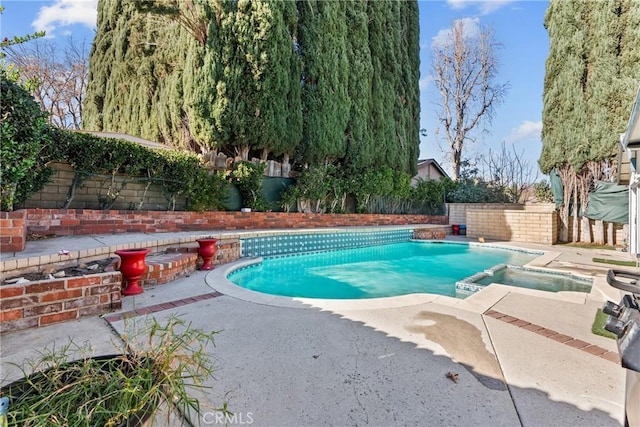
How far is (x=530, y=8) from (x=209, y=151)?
13.8 metres

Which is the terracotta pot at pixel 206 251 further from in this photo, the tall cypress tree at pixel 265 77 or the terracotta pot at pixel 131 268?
the tall cypress tree at pixel 265 77

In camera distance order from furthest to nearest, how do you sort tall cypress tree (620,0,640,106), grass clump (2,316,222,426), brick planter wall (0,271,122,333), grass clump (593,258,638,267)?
tall cypress tree (620,0,640,106)
grass clump (593,258,638,267)
brick planter wall (0,271,122,333)
grass clump (2,316,222,426)

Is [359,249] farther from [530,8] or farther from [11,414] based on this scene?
[530,8]

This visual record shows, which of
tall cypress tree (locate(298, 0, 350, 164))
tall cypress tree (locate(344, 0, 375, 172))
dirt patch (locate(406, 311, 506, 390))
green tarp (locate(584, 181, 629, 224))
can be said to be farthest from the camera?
tall cypress tree (locate(344, 0, 375, 172))

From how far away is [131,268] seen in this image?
354 cm

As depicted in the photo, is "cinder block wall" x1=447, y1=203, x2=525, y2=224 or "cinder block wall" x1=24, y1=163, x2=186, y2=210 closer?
"cinder block wall" x1=24, y1=163, x2=186, y2=210

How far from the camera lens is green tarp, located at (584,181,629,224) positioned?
9.16 m

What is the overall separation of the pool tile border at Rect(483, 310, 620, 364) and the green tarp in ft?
31.4

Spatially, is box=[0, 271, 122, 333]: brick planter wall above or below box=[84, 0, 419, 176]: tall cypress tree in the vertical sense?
below

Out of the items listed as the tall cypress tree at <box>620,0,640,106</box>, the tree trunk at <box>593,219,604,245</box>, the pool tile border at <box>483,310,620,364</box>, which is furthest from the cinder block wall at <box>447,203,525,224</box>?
the pool tile border at <box>483,310,620,364</box>

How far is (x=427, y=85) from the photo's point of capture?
21.0m

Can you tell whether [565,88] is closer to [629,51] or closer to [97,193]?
[629,51]

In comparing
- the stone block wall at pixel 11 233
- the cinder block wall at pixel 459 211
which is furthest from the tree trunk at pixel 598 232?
the stone block wall at pixel 11 233

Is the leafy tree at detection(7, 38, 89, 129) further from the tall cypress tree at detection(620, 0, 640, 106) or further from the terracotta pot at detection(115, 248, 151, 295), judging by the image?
the tall cypress tree at detection(620, 0, 640, 106)
